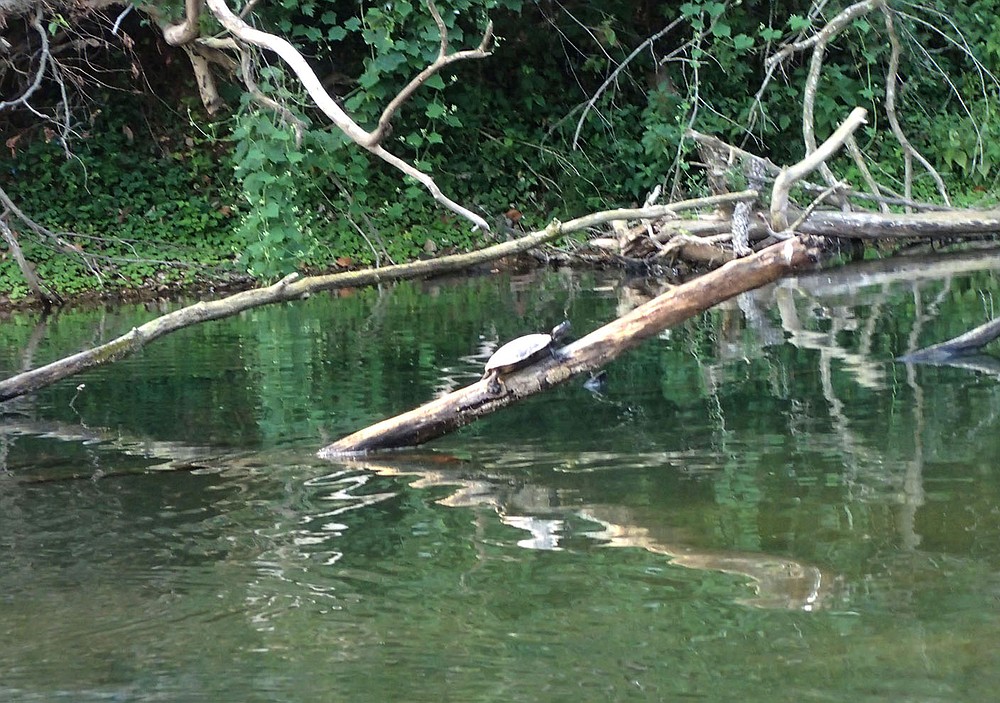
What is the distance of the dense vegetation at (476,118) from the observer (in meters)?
14.2

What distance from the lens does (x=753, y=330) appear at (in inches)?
367

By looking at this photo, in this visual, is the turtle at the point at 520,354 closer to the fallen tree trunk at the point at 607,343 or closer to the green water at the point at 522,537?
the fallen tree trunk at the point at 607,343

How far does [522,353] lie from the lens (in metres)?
5.40

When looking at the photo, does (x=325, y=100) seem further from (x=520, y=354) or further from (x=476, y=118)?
(x=476, y=118)

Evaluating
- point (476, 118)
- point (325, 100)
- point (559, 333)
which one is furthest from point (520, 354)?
point (476, 118)

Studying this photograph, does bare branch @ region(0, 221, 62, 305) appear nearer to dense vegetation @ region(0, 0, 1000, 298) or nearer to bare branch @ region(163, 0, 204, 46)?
dense vegetation @ region(0, 0, 1000, 298)

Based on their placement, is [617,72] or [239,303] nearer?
A: [239,303]

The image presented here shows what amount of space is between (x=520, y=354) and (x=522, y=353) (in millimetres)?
10

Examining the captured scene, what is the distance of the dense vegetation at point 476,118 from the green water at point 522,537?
6.32 m

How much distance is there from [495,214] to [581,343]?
1061 cm

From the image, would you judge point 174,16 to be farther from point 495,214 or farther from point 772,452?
point 772,452

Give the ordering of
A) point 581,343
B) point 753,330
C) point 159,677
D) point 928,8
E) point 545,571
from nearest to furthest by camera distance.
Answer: point 159,677, point 545,571, point 581,343, point 753,330, point 928,8

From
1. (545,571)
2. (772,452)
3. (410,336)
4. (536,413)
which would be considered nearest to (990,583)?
(545,571)

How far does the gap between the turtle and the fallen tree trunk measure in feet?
0.09
